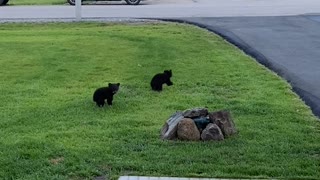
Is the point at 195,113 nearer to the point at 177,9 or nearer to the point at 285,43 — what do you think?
the point at 285,43

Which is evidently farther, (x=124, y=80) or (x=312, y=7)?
(x=312, y=7)

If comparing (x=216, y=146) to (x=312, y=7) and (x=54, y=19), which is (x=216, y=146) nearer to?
(x=54, y=19)

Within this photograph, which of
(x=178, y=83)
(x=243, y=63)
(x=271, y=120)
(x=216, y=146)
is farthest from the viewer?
(x=243, y=63)

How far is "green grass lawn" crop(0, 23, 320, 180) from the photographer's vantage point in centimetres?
584

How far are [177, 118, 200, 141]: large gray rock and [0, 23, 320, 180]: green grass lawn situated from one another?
0.43 feet

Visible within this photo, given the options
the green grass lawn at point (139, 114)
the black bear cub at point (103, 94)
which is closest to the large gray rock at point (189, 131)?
the green grass lawn at point (139, 114)

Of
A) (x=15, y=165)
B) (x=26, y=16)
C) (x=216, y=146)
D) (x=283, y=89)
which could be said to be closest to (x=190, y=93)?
(x=283, y=89)

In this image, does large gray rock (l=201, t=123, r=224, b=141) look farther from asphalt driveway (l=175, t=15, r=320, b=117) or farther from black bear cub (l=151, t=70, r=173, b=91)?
black bear cub (l=151, t=70, r=173, b=91)

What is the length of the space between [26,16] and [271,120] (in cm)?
1418

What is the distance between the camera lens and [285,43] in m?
14.1

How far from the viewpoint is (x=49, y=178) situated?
217 inches

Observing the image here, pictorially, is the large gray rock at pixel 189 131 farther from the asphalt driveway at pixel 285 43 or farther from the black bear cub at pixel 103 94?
the asphalt driveway at pixel 285 43

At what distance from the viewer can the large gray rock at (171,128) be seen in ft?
21.5

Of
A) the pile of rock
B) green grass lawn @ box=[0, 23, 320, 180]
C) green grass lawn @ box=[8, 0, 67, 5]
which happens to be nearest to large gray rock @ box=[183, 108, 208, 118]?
the pile of rock
